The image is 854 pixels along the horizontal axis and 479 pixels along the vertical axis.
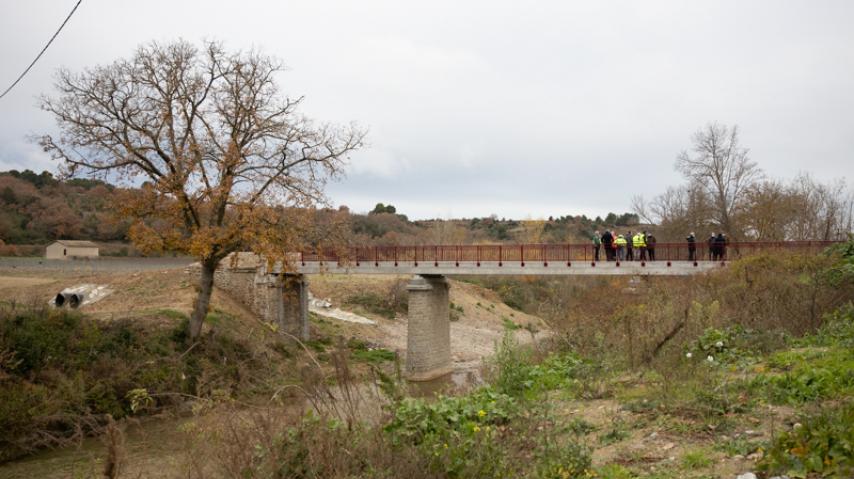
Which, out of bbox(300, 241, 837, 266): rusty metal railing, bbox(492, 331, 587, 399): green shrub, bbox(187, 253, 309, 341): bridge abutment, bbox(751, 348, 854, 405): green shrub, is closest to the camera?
bbox(751, 348, 854, 405): green shrub

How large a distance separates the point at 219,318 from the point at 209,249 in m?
8.89

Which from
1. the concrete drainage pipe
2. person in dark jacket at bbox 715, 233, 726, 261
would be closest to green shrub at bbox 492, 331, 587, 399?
person in dark jacket at bbox 715, 233, 726, 261

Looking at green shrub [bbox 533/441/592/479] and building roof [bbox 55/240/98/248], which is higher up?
building roof [bbox 55/240/98/248]

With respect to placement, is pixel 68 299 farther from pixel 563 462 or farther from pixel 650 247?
pixel 563 462

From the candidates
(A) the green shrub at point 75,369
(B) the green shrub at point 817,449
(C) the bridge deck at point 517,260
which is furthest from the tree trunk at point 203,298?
(B) the green shrub at point 817,449

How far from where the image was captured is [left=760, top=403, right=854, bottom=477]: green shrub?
490cm

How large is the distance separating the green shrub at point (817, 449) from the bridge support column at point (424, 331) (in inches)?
912

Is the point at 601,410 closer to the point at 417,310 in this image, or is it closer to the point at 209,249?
the point at 209,249

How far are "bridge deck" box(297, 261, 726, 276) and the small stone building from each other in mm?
27299

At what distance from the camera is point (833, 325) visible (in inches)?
427

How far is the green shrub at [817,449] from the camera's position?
4.90 m

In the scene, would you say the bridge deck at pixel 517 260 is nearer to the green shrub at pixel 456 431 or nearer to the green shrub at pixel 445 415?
the green shrub at pixel 445 415

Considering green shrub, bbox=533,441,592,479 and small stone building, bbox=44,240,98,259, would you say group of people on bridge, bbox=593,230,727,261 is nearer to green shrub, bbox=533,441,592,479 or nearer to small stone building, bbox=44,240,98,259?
green shrub, bbox=533,441,592,479

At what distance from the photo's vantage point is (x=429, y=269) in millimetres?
28797
